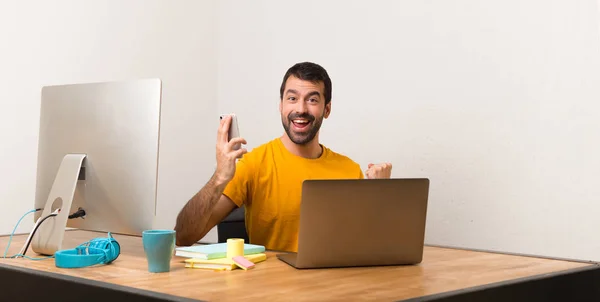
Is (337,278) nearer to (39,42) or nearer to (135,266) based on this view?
(135,266)

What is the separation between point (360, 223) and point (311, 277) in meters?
0.20

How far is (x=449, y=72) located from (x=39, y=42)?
1.89m

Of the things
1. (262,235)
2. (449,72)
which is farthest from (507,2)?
(262,235)

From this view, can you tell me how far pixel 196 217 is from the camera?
1.96 meters

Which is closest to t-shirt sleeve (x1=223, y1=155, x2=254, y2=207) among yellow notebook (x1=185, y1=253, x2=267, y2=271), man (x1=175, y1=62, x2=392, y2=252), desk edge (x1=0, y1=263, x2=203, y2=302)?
man (x1=175, y1=62, x2=392, y2=252)

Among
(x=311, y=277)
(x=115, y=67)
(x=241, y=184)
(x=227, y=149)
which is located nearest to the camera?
(x=311, y=277)

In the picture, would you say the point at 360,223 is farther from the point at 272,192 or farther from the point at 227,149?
the point at 272,192

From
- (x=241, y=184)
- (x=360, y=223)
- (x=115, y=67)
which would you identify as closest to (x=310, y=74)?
(x=241, y=184)

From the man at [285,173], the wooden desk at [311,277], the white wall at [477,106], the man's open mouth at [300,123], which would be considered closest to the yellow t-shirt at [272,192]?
the man at [285,173]

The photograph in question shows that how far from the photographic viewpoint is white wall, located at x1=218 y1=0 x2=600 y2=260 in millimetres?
2307

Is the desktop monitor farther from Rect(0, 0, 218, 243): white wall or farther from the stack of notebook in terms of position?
Rect(0, 0, 218, 243): white wall

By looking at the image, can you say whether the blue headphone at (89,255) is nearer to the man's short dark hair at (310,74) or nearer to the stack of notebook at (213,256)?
the stack of notebook at (213,256)

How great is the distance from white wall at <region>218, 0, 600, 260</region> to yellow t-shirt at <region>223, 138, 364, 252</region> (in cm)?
73

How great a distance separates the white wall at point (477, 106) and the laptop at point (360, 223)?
3.44ft
